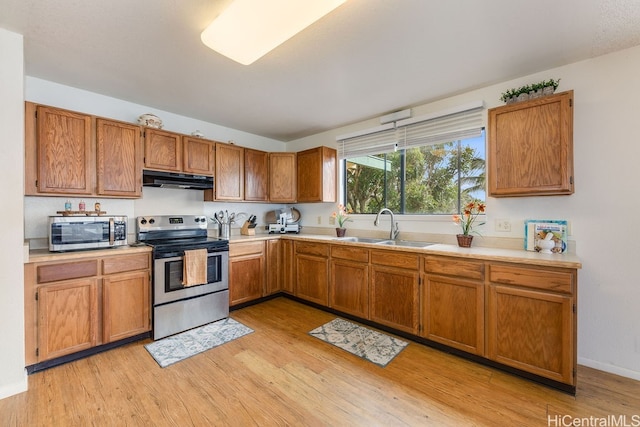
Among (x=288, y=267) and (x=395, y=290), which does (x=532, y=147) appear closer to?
(x=395, y=290)

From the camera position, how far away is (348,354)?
93.0 inches

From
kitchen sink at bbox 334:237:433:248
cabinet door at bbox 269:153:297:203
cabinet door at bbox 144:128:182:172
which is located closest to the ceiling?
cabinet door at bbox 144:128:182:172

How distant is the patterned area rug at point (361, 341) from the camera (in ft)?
7.67

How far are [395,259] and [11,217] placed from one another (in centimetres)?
301

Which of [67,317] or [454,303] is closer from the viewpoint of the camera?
[67,317]

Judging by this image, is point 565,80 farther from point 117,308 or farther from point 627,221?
point 117,308

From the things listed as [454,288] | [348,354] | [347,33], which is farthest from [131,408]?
[347,33]

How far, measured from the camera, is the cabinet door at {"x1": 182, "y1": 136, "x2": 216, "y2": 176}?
3172 millimetres

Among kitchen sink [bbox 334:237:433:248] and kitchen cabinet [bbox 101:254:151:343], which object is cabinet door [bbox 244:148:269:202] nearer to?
kitchen sink [bbox 334:237:433:248]

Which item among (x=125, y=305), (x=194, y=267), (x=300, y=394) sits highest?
(x=194, y=267)

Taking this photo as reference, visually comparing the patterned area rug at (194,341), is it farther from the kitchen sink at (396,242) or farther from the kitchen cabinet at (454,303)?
the kitchen cabinet at (454,303)

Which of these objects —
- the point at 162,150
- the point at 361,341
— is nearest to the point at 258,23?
the point at 162,150

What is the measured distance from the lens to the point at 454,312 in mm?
2305

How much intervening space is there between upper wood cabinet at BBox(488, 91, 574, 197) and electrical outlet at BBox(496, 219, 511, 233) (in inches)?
12.2
